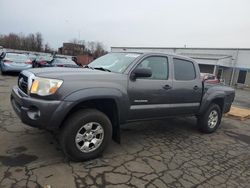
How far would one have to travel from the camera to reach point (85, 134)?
163 inches

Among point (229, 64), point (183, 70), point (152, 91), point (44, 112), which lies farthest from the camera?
point (229, 64)

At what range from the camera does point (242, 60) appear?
33.9 meters

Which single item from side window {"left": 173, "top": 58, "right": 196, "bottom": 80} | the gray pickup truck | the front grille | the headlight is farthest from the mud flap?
side window {"left": 173, "top": 58, "right": 196, "bottom": 80}

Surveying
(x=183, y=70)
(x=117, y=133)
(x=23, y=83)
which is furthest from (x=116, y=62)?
(x=23, y=83)

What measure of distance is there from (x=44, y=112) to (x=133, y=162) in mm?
1695

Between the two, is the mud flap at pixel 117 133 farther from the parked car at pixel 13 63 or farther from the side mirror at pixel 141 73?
the parked car at pixel 13 63

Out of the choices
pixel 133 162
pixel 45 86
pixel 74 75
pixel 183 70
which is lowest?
pixel 133 162

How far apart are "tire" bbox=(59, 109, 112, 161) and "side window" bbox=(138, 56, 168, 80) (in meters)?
1.40

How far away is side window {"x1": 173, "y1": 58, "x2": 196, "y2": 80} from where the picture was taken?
18.6 ft

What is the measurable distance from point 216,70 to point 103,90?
3143cm

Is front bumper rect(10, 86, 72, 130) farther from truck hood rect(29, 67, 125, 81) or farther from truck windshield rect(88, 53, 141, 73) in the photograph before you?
truck windshield rect(88, 53, 141, 73)

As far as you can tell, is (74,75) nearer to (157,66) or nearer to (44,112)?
(44,112)

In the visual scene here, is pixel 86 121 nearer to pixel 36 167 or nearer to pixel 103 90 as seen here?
pixel 103 90

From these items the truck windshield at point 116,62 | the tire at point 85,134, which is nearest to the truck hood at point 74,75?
the truck windshield at point 116,62
